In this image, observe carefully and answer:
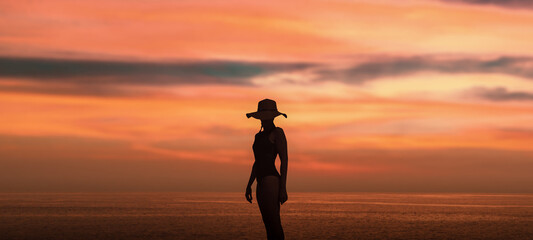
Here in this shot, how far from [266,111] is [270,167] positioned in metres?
1.22

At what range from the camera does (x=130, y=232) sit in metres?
80.1

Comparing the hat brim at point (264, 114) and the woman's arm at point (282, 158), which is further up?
the hat brim at point (264, 114)

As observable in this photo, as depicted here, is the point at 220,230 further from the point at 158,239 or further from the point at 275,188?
the point at 275,188

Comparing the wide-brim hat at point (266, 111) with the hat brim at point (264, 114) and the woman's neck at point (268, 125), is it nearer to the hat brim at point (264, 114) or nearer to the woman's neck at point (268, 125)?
the hat brim at point (264, 114)

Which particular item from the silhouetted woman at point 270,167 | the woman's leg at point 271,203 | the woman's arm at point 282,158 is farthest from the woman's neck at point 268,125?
the woman's leg at point 271,203

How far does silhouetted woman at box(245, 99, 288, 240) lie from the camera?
50.7 ft

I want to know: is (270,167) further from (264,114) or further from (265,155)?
(264,114)

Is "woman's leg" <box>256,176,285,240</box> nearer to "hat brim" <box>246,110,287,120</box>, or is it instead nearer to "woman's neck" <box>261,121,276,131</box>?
"woman's neck" <box>261,121,276,131</box>

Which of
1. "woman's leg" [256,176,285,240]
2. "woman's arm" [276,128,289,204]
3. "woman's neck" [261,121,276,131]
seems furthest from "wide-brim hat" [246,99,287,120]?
"woman's leg" [256,176,285,240]

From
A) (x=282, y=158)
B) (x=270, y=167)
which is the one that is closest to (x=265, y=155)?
(x=270, y=167)

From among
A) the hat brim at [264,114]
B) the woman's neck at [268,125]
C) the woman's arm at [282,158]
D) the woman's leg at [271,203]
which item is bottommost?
the woman's leg at [271,203]

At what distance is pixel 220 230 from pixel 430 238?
24.0 m

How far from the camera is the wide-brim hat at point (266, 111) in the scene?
50.7 feet

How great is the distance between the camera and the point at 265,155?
1569cm
